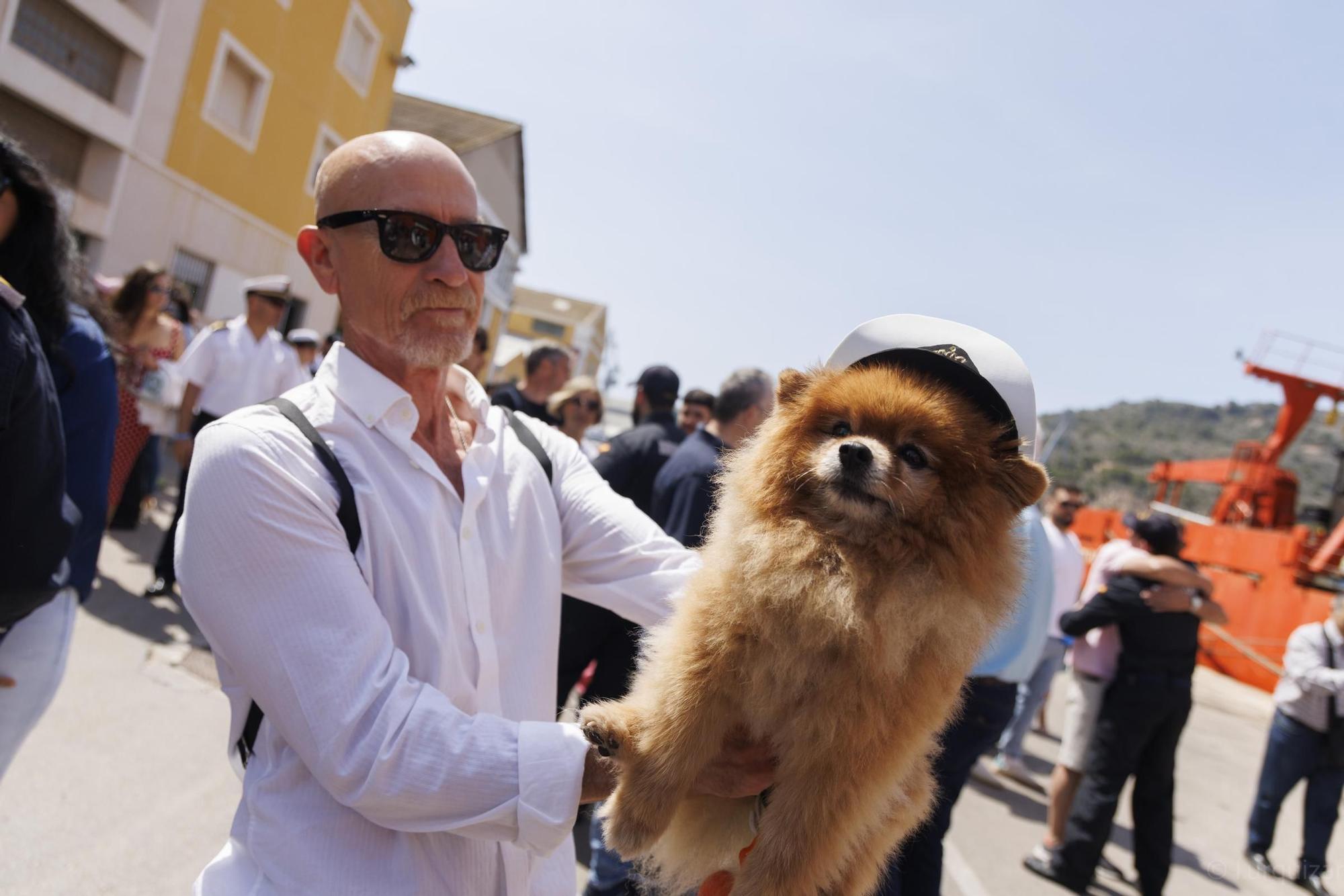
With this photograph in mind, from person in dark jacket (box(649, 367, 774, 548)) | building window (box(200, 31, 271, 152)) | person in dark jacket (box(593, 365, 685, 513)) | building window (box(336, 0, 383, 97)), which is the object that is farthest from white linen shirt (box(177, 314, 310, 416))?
building window (box(336, 0, 383, 97))

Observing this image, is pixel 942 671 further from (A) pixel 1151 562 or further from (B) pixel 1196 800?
(B) pixel 1196 800

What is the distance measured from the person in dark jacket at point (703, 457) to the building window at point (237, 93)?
661 inches

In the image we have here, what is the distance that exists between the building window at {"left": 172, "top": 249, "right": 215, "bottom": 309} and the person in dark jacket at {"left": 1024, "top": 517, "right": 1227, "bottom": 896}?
17665mm

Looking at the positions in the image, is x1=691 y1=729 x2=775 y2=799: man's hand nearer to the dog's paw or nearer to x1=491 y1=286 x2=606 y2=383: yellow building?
the dog's paw

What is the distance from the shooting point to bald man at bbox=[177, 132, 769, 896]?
5.05ft

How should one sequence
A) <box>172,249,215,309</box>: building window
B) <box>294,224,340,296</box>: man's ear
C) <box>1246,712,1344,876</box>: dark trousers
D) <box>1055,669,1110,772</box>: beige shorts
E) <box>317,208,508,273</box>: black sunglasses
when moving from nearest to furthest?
<box>317,208,508,273</box>: black sunglasses
<box>294,224,340,296</box>: man's ear
<box>1055,669,1110,772</box>: beige shorts
<box>1246,712,1344,876</box>: dark trousers
<box>172,249,215,309</box>: building window

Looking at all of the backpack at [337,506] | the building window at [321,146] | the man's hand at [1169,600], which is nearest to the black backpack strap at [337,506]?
the backpack at [337,506]

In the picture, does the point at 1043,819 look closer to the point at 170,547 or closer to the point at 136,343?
the point at 170,547

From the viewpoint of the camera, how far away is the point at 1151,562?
5.80m

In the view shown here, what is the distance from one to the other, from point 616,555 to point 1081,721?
16.8ft

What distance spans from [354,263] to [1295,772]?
763 centimetres

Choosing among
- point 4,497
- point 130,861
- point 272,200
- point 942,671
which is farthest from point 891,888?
point 272,200

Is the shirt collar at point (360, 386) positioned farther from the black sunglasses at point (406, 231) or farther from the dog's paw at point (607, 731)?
the dog's paw at point (607, 731)

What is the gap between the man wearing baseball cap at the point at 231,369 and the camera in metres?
7.29
